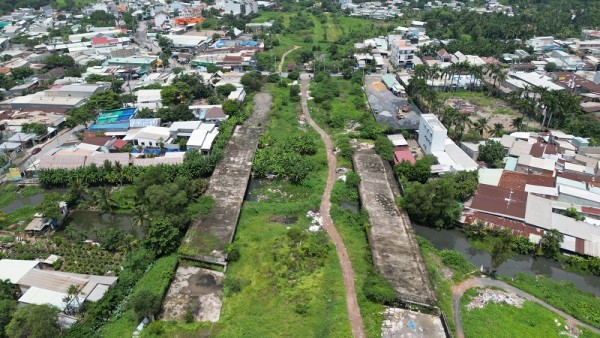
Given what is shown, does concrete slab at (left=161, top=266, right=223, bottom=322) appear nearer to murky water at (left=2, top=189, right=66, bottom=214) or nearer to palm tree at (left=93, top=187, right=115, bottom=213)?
palm tree at (left=93, top=187, right=115, bottom=213)

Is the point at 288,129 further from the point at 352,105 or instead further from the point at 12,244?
the point at 12,244

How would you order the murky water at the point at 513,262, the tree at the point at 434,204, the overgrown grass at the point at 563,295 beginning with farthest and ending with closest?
the tree at the point at 434,204
the murky water at the point at 513,262
the overgrown grass at the point at 563,295

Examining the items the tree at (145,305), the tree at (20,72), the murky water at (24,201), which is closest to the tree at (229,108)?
the murky water at (24,201)

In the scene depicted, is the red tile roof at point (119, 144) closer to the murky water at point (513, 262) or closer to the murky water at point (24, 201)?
the murky water at point (24, 201)

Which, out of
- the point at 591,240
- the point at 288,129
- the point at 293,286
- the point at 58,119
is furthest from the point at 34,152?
the point at 591,240

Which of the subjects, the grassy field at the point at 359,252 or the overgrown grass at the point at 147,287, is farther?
the grassy field at the point at 359,252

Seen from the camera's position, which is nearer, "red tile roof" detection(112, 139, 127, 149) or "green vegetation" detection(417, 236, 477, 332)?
"green vegetation" detection(417, 236, 477, 332)

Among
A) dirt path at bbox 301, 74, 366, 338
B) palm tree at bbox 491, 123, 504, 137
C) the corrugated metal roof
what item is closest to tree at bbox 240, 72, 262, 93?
dirt path at bbox 301, 74, 366, 338
